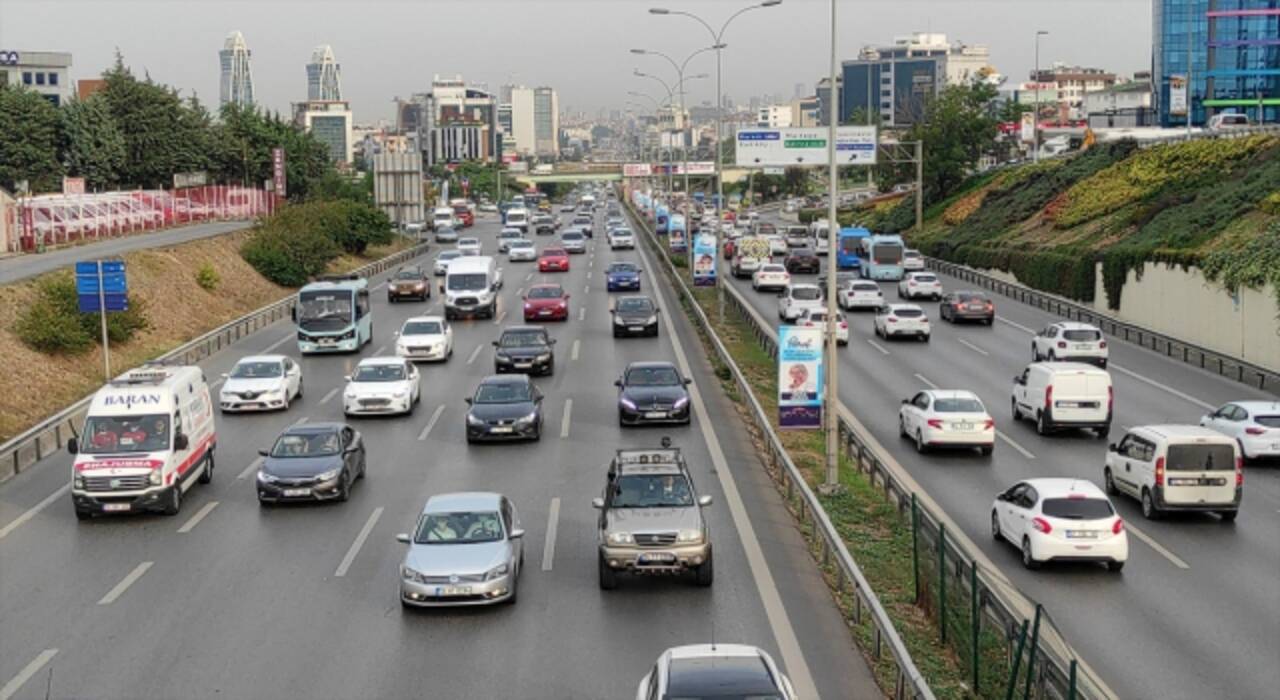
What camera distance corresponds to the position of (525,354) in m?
39.2

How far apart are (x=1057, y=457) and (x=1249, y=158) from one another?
139 ft

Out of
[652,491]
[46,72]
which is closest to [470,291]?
[652,491]

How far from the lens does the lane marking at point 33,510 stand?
23.3 metres

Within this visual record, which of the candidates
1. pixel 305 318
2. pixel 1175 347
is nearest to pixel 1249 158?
pixel 1175 347

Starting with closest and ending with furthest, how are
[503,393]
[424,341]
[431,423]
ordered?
[503,393]
[431,423]
[424,341]

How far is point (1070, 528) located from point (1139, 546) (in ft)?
8.51

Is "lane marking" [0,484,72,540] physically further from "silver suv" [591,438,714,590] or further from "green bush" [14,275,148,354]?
"green bush" [14,275,148,354]

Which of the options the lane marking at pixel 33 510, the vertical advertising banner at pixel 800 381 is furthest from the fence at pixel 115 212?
the vertical advertising banner at pixel 800 381

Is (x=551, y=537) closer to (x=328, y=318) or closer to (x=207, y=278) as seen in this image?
(x=328, y=318)

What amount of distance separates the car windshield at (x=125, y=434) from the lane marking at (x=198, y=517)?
1.31 meters

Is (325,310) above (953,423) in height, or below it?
above

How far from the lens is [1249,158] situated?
2576 inches

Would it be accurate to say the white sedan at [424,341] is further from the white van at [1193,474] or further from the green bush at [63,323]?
the white van at [1193,474]

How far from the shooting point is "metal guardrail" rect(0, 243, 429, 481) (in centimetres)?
2844
